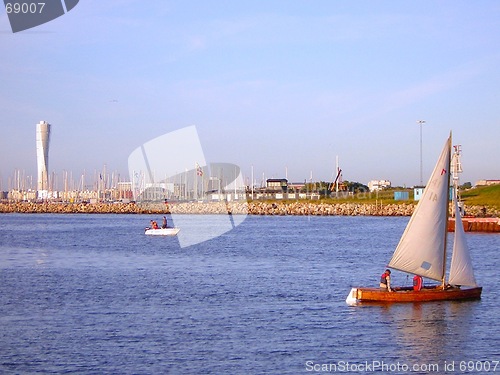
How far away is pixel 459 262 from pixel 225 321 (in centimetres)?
1205

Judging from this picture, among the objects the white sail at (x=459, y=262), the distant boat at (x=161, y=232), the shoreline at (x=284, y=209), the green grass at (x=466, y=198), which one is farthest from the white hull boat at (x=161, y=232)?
the shoreline at (x=284, y=209)

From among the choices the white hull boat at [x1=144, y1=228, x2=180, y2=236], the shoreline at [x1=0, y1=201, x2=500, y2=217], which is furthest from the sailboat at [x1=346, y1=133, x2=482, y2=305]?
the shoreline at [x1=0, y1=201, x2=500, y2=217]

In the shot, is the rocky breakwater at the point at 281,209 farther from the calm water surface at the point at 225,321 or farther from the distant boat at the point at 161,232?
the calm water surface at the point at 225,321

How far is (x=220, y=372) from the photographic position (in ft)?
80.7

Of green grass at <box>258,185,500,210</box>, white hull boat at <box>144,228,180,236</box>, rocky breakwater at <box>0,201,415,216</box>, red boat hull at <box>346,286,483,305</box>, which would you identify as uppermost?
green grass at <box>258,185,500,210</box>

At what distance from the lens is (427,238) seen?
37.3m

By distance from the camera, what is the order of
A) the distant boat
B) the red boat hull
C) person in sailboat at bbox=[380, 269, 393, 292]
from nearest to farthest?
the red boat hull < person in sailboat at bbox=[380, 269, 393, 292] < the distant boat

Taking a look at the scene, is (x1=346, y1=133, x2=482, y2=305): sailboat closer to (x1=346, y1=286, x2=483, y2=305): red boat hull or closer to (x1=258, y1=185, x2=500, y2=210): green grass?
(x1=346, y1=286, x2=483, y2=305): red boat hull

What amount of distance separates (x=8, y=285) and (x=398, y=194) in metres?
134

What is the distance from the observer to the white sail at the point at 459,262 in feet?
124

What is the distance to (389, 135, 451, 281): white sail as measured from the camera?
37.1 metres

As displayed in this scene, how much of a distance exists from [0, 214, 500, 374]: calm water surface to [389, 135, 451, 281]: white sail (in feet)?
5.90

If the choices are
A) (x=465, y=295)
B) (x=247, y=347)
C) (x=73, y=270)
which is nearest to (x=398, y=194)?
(x=73, y=270)

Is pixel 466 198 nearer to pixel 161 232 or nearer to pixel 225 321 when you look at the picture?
pixel 161 232
